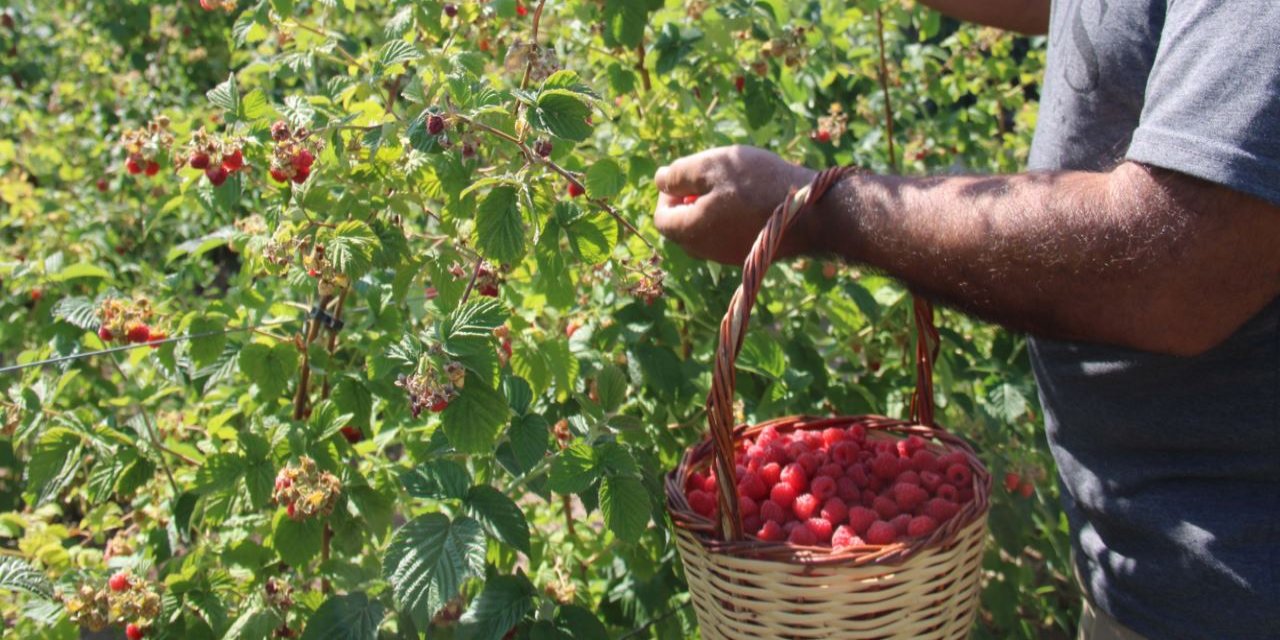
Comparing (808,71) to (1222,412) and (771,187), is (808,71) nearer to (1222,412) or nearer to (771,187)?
(771,187)

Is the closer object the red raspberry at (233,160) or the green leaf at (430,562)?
the green leaf at (430,562)

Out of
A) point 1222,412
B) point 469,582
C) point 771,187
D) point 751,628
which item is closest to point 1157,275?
point 1222,412

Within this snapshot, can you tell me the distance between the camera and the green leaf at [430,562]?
136 cm

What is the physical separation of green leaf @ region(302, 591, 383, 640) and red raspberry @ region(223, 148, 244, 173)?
0.61m

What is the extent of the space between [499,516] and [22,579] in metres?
0.67

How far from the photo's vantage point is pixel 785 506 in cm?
139

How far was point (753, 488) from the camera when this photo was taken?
1.42 m

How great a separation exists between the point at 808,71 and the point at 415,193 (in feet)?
4.18

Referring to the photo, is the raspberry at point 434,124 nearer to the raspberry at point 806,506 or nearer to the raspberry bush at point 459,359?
the raspberry bush at point 459,359

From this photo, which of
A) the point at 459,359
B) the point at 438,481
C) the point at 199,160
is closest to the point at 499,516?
the point at 438,481


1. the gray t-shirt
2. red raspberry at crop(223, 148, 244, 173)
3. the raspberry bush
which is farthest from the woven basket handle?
red raspberry at crop(223, 148, 244, 173)

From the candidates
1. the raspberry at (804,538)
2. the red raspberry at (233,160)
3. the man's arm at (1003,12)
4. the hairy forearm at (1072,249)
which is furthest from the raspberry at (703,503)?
the man's arm at (1003,12)

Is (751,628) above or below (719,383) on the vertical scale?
below

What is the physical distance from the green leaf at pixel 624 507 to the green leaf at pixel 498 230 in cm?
32
